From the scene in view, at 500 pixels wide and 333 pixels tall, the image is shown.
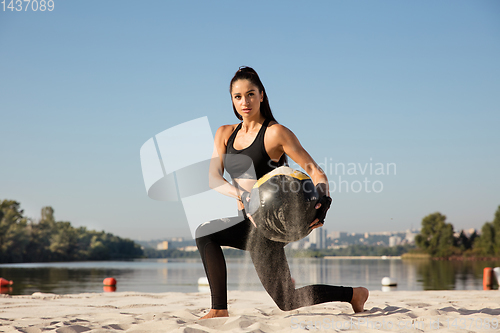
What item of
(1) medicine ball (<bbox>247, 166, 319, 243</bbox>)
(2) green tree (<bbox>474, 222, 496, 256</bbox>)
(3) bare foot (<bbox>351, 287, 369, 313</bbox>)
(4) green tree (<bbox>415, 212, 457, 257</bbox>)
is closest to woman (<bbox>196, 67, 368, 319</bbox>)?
(3) bare foot (<bbox>351, 287, 369, 313</bbox>)

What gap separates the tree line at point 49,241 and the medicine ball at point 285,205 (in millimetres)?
60809

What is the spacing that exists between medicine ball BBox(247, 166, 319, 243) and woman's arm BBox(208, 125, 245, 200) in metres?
0.64

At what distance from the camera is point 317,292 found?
152 inches

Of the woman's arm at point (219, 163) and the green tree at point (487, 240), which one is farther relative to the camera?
the green tree at point (487, 240)

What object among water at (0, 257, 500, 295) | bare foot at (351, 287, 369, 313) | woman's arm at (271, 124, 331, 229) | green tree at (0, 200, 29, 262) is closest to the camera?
woman's arm at (271, 124, 331, 229)

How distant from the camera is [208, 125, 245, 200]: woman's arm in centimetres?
391

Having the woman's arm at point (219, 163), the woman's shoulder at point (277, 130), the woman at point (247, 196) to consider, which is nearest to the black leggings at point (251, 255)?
the woman at point (247, 196)

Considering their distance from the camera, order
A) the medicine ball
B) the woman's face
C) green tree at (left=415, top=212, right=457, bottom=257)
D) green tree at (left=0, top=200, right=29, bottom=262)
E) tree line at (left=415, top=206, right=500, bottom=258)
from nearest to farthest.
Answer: the medicine ball → the woman's face → green tree at (left=0, top=200, right=29, bottom=262) → tree line at (left=415, top=206, right=500, bottom=258) → green tree at (left=415, top=212, right=457, bottom=257)

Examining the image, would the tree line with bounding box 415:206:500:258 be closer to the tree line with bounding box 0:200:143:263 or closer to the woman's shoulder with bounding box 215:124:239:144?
the tree line with bounding box 0:200:143:263

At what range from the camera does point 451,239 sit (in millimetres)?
76625

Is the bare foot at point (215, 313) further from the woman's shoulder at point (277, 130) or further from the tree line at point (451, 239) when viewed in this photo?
the tree line at point (451, 239)

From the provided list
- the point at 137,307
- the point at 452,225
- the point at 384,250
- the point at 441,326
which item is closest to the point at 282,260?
the point at 441,326

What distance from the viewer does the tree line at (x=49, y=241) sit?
185ft

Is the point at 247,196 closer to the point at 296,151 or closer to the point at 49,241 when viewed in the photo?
the point at 296,151
